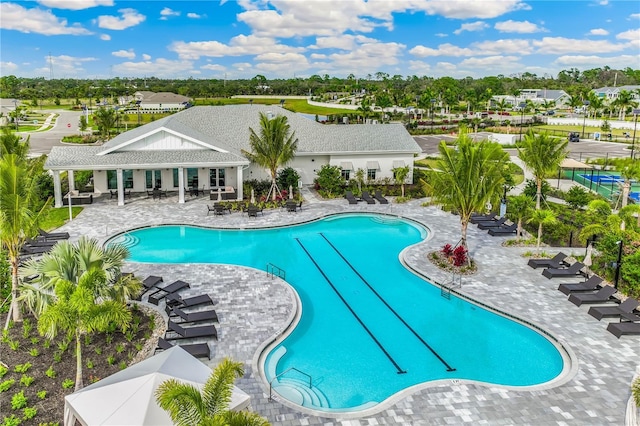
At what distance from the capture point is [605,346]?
16.3 metres

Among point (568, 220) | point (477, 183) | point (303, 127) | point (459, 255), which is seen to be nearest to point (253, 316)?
point (459, 255)

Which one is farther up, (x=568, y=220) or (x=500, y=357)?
(x=568, y=220)

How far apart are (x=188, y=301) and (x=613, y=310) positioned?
1575 cm

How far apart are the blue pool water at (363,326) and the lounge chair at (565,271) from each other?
4.60 meters

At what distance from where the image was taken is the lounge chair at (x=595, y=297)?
63.2 feet

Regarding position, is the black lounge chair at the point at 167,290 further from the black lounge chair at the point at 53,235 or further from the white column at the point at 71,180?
the white column at the point at 71,180

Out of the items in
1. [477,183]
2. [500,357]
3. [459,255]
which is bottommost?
[500,357]

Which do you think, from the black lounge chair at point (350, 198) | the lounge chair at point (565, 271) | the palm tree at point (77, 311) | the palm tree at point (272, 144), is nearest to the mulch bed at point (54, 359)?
the palm tree at point (77, 311)

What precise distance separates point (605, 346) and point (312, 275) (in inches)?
474

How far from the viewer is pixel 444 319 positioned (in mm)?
19031

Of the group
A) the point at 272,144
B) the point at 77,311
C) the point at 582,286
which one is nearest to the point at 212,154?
the point at 272,144

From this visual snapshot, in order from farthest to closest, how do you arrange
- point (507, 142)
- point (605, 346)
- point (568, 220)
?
point (507, 142) → point (568, 220) → point (605, 346)

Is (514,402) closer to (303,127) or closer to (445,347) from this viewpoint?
(445,347)

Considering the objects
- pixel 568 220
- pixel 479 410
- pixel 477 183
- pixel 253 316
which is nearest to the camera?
pixel 479 410
